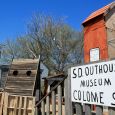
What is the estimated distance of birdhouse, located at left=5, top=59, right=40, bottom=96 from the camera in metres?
17.4

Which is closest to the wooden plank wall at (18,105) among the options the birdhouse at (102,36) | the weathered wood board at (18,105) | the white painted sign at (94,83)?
the weathered wood board at (18,105)

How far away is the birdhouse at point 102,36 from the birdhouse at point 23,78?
368 cm

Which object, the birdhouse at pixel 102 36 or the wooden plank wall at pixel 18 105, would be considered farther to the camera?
the birdhouse at pixel 102 36

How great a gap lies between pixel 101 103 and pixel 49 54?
40732 millimetres

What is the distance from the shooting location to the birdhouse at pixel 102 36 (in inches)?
722

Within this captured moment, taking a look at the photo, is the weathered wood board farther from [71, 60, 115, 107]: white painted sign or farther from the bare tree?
the bare tree

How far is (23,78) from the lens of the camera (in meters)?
18.1

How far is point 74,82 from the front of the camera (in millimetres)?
5125

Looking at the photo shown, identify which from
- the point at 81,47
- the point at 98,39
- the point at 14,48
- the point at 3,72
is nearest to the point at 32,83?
the point at 98,39

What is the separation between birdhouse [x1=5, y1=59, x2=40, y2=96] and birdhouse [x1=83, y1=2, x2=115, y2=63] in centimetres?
368

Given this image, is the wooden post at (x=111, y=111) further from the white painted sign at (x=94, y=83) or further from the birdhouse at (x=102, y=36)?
the birdhouse at (x=102, y=36)

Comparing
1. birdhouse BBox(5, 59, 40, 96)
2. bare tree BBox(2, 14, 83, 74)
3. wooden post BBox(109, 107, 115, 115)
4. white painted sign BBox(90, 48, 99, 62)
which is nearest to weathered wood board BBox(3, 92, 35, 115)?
birdhouse BBox(5, 59, 40, 96)

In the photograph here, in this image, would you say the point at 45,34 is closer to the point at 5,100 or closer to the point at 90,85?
the point at 5,100

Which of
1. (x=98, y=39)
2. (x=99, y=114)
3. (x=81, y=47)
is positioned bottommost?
(x=99, y=114)
